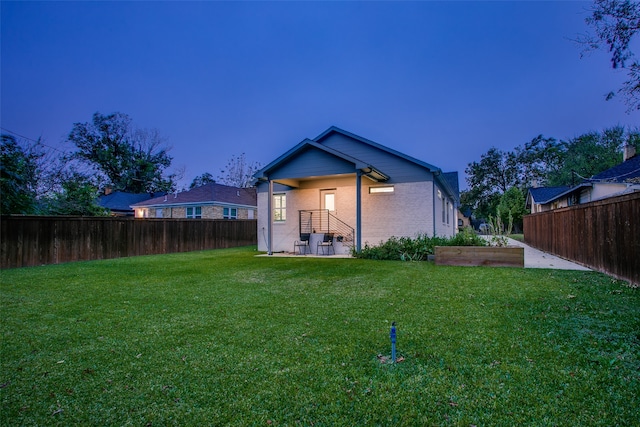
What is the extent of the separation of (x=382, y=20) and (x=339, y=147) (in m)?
8.82

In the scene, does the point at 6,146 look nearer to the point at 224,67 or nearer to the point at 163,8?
the point at 163,8

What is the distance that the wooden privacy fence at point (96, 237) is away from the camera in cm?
1006

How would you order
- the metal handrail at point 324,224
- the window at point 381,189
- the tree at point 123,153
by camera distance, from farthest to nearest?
the tree at point 123,153, the metal handrail at point 324,224, the window at point 381,189

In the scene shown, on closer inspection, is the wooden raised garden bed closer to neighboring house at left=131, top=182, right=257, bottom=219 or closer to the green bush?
the green bush

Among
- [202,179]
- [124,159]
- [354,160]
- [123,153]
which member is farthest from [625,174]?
[202,179]

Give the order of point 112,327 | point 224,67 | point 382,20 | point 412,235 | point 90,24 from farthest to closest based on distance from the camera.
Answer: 1. point 224,67
2. point 382,20
3. point 90,24
4. point 412,235
5. point 112,327

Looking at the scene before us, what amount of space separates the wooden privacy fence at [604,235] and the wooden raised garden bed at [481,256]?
65.1 inches

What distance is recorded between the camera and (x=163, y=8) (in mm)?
16516

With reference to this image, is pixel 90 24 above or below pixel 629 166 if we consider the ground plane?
above

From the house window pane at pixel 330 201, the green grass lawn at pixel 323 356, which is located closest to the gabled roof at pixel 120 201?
the house window pane at pixel 330 201

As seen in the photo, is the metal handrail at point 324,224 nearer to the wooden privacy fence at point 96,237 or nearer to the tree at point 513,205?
the wooden privacy fence at point 96,237

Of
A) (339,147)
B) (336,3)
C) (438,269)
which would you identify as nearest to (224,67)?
(336,3)

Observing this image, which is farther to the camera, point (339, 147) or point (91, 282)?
point (339, 147)

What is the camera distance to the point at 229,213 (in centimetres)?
2331
